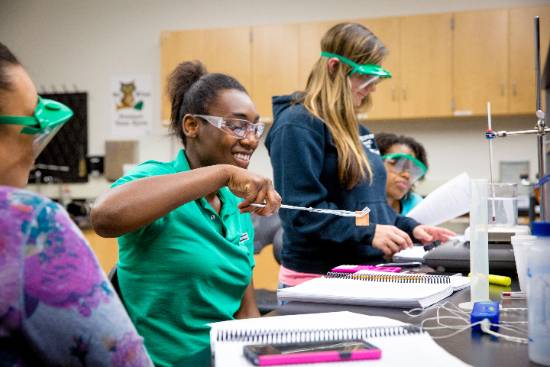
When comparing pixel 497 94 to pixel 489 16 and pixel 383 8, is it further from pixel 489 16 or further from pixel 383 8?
pixel 383 8

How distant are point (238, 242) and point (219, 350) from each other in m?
0.69

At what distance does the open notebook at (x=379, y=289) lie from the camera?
1.05 meters

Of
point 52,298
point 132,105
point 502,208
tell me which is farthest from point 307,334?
point 132,105

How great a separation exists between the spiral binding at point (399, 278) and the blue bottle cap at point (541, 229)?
0.50m

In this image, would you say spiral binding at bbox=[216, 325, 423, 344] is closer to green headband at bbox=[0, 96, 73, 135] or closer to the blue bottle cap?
the blue bottle cap

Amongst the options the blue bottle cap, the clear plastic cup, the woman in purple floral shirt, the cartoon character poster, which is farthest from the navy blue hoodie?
the cartoon character poster

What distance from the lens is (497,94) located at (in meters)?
4.42

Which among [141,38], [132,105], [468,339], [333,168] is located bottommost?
[468,339]

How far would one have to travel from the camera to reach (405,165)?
8.79 ft

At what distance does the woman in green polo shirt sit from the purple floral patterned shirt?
54 centimetres

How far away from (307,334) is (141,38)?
5075mm

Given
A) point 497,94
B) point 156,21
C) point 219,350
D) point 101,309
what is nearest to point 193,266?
point 219,350

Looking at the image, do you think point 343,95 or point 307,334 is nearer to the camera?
point 307,334

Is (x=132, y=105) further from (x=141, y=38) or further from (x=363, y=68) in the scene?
(x=363, y=68)
